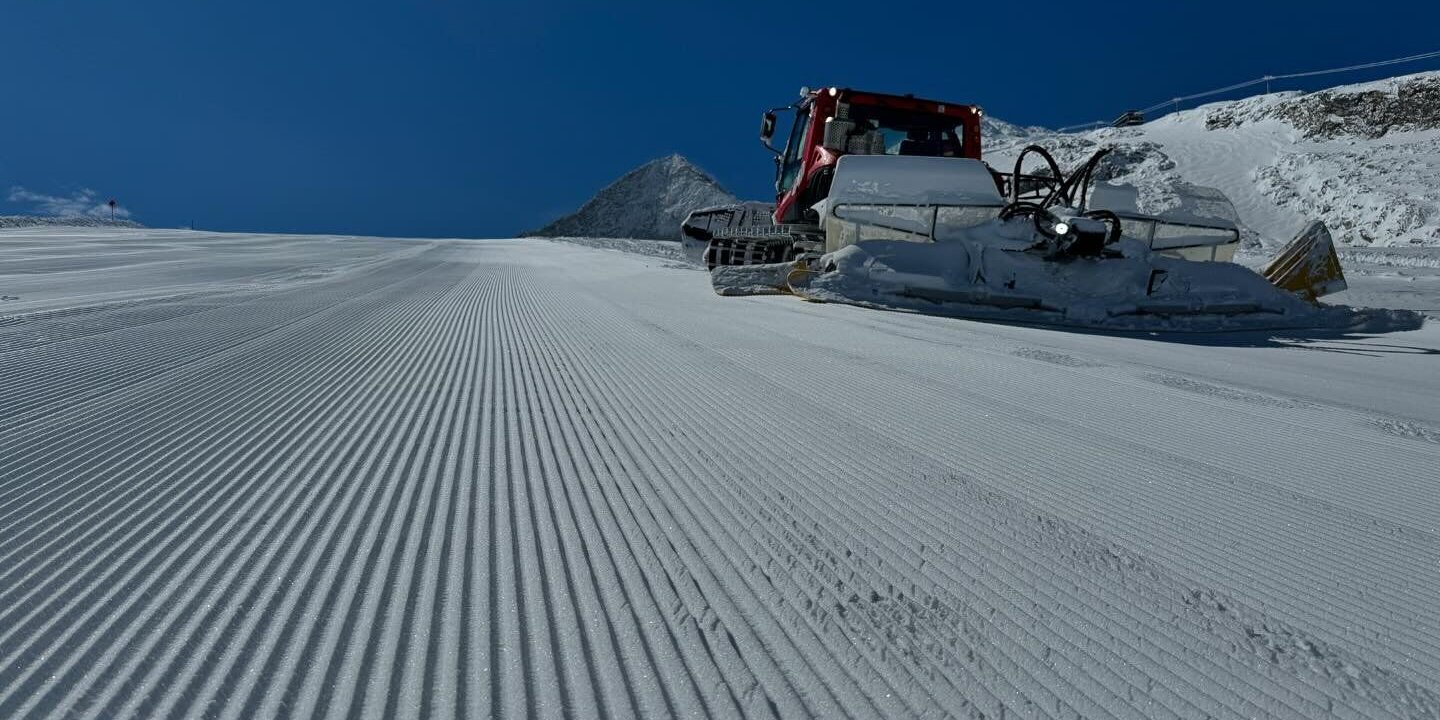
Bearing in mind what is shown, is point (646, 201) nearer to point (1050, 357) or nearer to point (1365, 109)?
point (1365, 109)

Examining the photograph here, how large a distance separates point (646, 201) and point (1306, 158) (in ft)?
175

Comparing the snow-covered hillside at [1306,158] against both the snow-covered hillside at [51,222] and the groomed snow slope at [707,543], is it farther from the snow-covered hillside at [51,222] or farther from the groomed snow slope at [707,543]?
the snow-covered hillside at [51,222]

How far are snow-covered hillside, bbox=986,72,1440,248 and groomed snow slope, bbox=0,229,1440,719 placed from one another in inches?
484

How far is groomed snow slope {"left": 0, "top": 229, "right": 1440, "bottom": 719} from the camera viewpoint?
851 millimetres

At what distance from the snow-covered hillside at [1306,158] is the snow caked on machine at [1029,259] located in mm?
6885

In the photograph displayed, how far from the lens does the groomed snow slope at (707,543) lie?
2.79 ft

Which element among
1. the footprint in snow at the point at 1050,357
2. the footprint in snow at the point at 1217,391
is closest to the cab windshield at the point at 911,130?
the footprint in snow at the point at 1050,357

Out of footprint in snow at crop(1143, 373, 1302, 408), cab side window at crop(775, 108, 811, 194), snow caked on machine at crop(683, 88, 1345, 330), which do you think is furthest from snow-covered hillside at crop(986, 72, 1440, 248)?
footprint in snow at crop(1143, 373, 1302, 408)

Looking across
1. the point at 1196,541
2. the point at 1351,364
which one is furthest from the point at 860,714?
the point at 1351,364

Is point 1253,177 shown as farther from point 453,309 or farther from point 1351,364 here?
point 453,309

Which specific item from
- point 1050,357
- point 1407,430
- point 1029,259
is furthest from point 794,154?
point 1407,430

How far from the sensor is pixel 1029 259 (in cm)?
527

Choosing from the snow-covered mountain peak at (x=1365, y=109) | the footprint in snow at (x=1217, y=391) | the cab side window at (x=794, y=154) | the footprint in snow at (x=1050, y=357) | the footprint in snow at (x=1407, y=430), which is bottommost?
the footprint in snow at (x=1050, y=357)

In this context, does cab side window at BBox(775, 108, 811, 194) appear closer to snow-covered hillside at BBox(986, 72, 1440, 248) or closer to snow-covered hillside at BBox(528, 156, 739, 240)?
snow-covered hillside at BBox(986, 72, 1440, 248)
